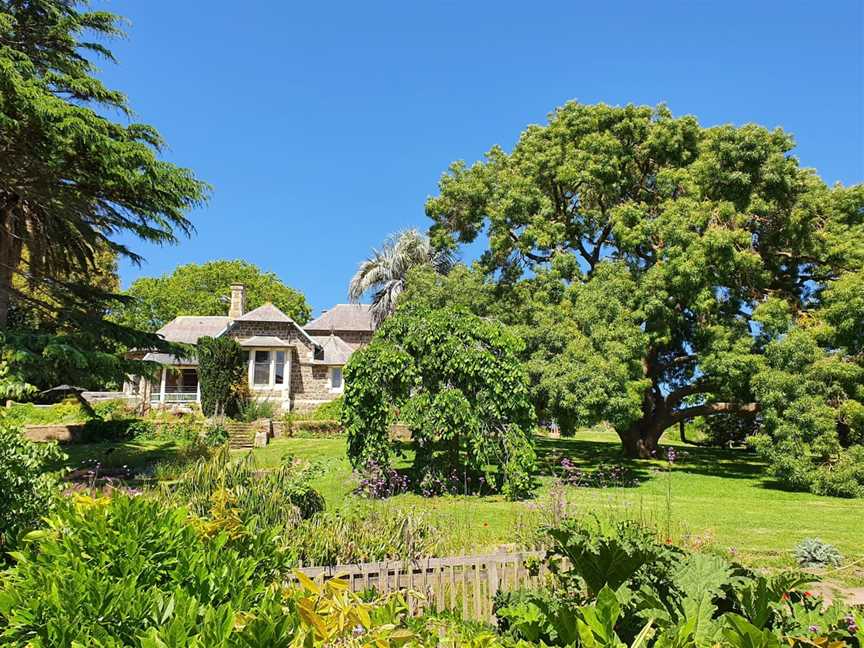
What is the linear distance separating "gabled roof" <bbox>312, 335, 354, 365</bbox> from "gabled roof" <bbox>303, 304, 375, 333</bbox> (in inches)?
137

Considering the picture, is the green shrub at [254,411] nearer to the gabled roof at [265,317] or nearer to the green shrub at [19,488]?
the gabled roof at [265,317]

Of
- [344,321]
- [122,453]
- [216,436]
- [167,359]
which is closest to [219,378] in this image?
[216,436]

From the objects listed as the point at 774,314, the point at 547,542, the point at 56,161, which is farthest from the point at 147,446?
the point at 774,314

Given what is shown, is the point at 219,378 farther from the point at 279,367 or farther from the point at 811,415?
the point at 811,415

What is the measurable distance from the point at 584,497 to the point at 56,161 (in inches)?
495

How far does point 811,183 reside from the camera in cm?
1706

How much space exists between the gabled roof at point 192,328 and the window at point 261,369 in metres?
4.33

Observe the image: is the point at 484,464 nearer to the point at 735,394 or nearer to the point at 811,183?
the point at 735,394

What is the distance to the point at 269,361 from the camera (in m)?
30.9

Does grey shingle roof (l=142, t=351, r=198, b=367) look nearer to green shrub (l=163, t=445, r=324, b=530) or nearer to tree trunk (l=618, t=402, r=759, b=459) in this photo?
tree trunk (l=618, t=402, r=759, b=459)

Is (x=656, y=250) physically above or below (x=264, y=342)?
above

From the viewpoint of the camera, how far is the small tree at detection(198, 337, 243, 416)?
26547mm

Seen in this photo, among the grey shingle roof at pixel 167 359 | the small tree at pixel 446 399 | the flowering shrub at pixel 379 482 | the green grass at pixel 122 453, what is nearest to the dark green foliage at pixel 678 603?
the flowering shrub at pixel 379 482

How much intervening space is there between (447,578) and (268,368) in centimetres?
2743
